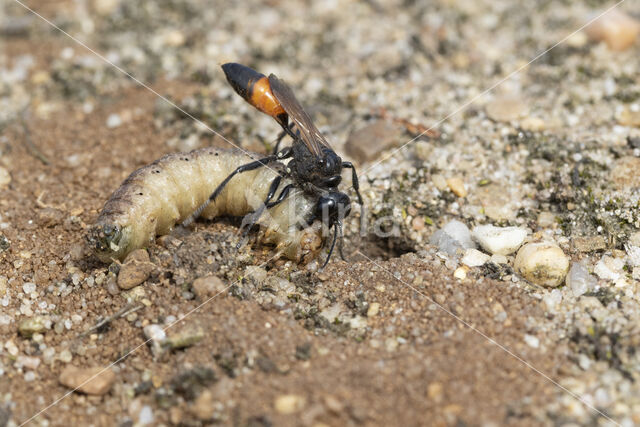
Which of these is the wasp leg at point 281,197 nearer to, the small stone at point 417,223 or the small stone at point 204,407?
the small stone at point 417,223

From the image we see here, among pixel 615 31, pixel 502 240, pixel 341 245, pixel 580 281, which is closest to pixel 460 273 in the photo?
pixel 502 240

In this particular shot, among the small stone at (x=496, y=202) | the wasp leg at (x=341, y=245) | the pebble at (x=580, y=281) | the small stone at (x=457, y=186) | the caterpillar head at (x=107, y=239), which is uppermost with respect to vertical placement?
the caterpillar head at (x=107, y=239)

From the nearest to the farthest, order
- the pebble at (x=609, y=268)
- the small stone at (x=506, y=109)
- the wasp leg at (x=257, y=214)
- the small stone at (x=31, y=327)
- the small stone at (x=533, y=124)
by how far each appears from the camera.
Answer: the small stone at (x=31, y=327)
the pebble at (x=609, y=268)
the wasp leg at (x=257, y=214)
the small stone at (x=533, y=124)
the small stone at (x=506, y=109)

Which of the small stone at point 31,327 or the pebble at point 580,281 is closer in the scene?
the small stone at point 31,327

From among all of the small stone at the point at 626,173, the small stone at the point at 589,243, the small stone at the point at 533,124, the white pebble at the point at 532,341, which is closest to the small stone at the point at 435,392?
the white pebble at the point at 532,341

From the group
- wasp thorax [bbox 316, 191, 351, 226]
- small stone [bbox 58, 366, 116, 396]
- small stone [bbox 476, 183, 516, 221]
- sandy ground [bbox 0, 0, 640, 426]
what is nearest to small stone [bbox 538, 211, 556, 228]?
sandy ground [bbox 0, 0, 640, 426]

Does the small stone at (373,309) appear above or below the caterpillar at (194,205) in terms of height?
below

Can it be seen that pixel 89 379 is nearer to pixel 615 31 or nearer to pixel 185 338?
pixel 185 338
